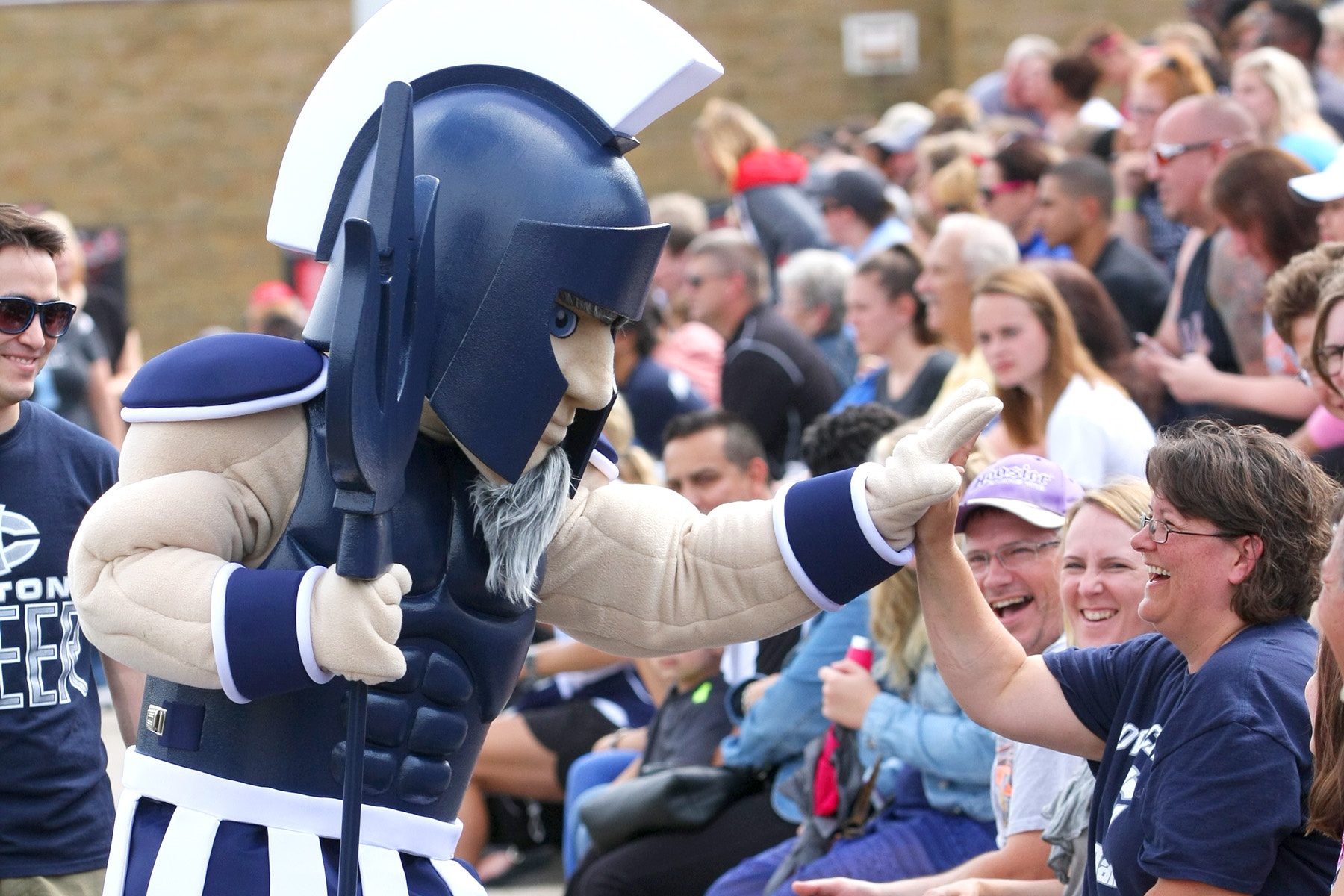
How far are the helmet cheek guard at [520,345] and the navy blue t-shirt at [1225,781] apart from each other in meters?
0.98

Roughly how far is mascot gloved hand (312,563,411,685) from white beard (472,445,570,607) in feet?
0.85

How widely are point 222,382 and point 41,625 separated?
0.95 metres

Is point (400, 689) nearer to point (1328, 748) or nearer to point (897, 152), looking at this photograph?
point (1328, 748)

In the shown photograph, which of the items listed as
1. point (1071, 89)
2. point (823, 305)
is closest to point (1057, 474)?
point (823, 305)

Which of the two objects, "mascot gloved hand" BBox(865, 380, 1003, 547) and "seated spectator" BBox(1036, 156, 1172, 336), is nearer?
"mascot gloved hand" BBox(865, 380, 1003, 547)

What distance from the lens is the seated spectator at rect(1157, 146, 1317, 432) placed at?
14.1 ft

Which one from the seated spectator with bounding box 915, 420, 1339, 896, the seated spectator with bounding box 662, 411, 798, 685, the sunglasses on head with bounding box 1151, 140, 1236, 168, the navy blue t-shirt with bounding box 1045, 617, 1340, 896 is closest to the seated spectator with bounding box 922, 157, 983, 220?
the sunglasses on head with bounding box 1151, 140, 1236, 168

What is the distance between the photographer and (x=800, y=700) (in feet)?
12.9

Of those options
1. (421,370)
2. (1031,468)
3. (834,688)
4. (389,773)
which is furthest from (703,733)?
(421,370)

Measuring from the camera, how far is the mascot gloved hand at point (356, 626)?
207cm

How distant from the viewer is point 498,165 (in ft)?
7.36

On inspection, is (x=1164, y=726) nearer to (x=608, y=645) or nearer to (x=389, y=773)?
(x=608, y=645)

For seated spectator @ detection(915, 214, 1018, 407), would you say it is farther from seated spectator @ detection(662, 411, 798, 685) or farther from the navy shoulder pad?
the navy shoulder pad

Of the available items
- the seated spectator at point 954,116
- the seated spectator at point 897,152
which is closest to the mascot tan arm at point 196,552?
the seated spectator at point 954,116
